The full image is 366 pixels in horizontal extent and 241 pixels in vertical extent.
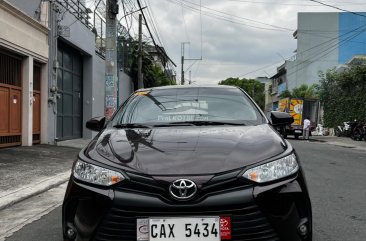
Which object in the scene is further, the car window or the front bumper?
the car window

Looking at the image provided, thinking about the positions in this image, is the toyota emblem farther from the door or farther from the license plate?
the door

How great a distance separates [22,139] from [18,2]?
4.06 metres

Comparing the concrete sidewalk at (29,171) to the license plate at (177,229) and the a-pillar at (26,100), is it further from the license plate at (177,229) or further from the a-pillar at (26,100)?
the license plate at (177,229)

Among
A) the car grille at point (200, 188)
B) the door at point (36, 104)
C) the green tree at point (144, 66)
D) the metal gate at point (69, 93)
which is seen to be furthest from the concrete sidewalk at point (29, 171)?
the green tree at point (144, 66)

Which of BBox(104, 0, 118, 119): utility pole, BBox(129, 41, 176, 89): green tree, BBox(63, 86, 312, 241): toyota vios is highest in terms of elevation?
BBox(129, 41, 176, 89): green tree

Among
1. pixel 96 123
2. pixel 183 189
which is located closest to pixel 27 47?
pixel 96 123

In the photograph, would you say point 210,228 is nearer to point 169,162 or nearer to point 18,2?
point 169,162

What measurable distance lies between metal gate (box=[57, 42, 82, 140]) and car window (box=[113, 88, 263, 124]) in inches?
540

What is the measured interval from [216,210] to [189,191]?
8.2 inches

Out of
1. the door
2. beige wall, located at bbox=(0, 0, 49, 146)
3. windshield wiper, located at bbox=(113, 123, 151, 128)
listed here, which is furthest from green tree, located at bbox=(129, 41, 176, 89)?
windshield wiper, located at bbox=(113, 123, 151, 128)

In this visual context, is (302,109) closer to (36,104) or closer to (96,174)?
(36,104)

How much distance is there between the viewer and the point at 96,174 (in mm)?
3371

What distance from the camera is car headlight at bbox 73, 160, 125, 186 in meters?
3.28

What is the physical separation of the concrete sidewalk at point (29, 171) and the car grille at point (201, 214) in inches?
155
